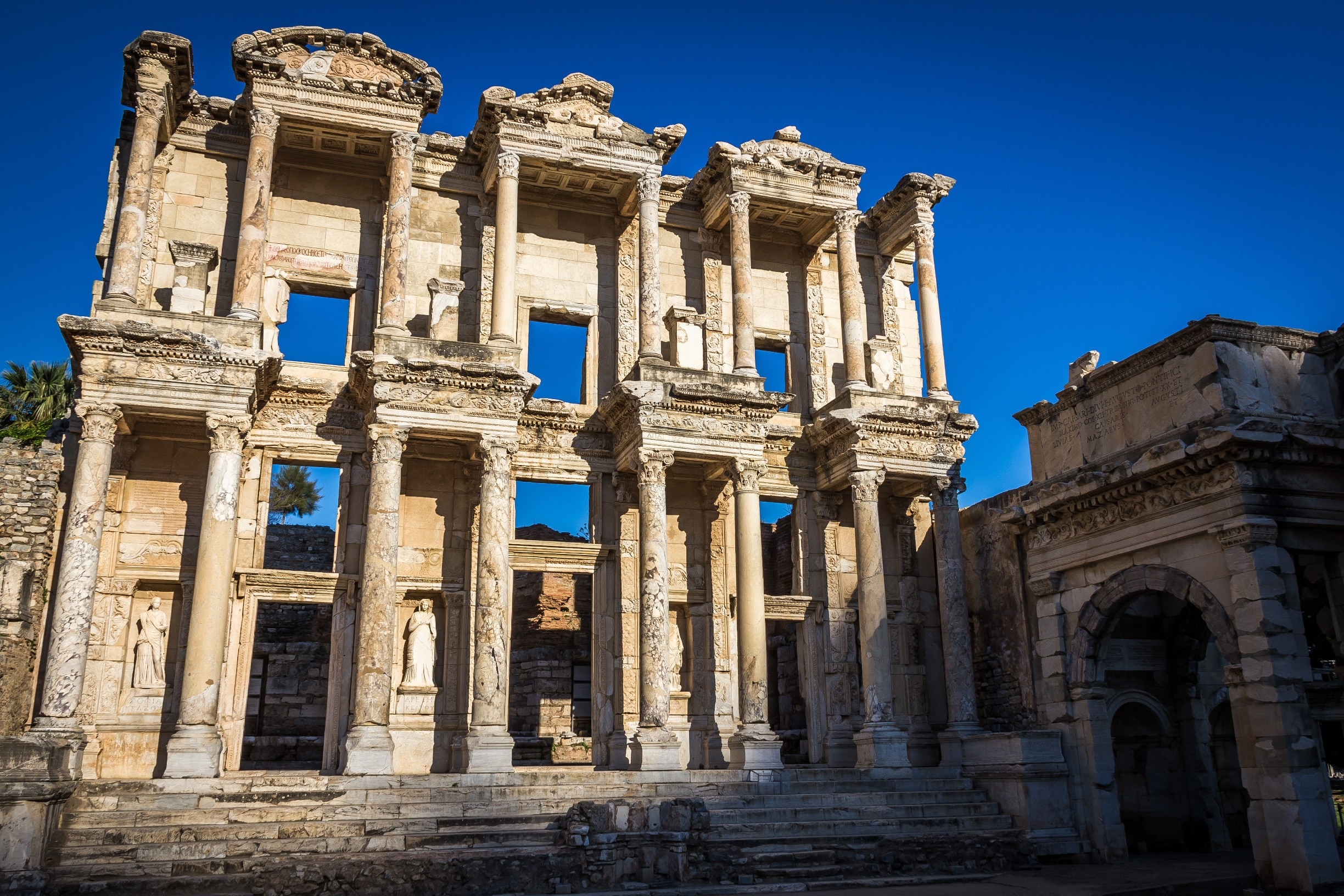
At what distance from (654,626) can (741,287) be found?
6425 millimetres

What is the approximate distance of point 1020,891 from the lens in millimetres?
12547

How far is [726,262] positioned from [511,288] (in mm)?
4942

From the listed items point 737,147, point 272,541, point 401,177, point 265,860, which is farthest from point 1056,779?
point 272,541

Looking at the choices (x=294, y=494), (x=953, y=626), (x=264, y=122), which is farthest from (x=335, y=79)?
(x=294, y=494)

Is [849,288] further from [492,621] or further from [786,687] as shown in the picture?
[492,621]

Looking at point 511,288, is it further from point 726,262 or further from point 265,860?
point 265,860

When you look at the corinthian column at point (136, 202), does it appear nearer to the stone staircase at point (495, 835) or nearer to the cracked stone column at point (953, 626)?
the stone staircase at point (495, 835)

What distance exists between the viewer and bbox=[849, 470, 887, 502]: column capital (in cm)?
1853

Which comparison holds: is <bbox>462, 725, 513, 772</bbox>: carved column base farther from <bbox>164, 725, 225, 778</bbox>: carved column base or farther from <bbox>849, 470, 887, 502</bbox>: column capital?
<bbox>849, 470, 887, 502</bbox>: column capital

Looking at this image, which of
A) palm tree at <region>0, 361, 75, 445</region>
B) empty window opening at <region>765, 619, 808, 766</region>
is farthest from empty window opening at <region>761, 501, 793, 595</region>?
palm tree at <region>0, 361, 75, 445</region>

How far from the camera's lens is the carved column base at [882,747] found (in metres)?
17.2

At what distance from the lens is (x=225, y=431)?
1542 centimetres

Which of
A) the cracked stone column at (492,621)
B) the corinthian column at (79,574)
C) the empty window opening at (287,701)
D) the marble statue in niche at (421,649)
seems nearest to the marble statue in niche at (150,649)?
the corinthian column at (79,574)

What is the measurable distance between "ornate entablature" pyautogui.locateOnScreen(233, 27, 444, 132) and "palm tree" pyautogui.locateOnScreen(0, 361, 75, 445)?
14.0 metres
